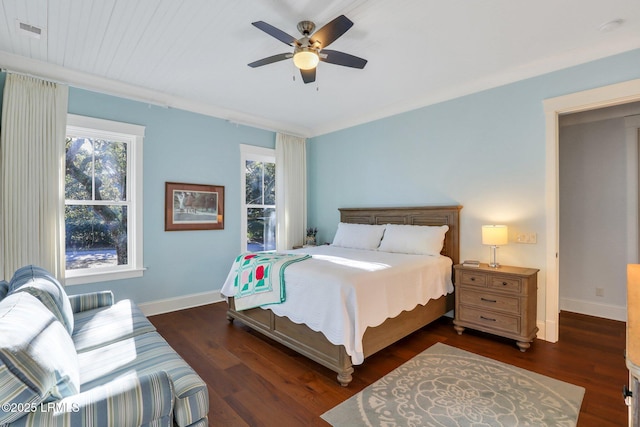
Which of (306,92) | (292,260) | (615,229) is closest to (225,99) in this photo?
(306,92)

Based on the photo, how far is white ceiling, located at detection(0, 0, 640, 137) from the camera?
226cm

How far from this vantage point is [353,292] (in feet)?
7.63

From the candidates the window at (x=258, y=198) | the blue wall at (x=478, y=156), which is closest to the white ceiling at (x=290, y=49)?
the blue wall at (x=478, y=156)

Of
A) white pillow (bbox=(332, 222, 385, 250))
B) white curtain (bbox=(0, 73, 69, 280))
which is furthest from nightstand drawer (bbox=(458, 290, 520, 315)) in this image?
white curtain (bbox=(0, 73, 69, 280))

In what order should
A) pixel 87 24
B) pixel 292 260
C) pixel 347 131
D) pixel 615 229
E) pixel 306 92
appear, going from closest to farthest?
pixel 87 24, pixel 292 260, pixel 615 229, pixel 306 92, pixel 347 131

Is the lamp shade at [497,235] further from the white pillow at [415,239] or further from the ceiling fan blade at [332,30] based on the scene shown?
the ceiling fan blade at [332,30]

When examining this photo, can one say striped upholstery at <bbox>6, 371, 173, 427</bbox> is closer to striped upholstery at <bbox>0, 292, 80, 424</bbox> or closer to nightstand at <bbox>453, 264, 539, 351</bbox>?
striped upholstery at <bbox>0, 292, 80, 424</bbox>

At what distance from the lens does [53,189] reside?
3.14m

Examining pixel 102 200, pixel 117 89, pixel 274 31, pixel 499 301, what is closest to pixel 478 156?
pixel 499 301

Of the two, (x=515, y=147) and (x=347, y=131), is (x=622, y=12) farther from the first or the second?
(x=347, y=131)

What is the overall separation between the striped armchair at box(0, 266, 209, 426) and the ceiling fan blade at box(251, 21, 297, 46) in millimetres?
2056

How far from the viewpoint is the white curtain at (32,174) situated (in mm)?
2922

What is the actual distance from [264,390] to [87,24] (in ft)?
10.3

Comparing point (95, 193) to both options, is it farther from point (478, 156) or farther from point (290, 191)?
point (478, 156)
